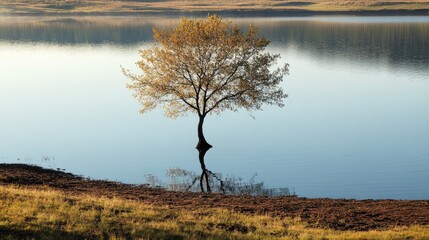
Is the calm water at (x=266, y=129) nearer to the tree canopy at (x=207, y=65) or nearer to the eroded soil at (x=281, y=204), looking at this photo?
the tree canopy at (x=207, y=65)

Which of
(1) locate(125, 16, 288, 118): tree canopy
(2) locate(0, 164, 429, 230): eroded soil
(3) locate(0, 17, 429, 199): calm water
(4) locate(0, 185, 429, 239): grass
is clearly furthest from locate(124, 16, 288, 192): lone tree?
(4) locate(0, 185, 429, 239): grass

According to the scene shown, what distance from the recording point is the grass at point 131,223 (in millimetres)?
17625

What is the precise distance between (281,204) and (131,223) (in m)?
10.4

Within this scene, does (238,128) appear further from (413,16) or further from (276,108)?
(413,16)

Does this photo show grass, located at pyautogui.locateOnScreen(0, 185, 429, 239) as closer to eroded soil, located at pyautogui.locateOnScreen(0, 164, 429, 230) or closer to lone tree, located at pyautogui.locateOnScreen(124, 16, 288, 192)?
eroded soil, located at pyautogui.locateOnScreen(0, 164, 429, 230)

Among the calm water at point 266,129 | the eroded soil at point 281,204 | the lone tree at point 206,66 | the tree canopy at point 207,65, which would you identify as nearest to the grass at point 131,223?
the eroded soil at point 281,204

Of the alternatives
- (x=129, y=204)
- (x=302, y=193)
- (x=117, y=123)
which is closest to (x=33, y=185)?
(x=129, y=204)

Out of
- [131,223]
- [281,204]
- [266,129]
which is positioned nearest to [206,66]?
[266,129]

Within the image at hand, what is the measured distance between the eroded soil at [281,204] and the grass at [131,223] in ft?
6.36

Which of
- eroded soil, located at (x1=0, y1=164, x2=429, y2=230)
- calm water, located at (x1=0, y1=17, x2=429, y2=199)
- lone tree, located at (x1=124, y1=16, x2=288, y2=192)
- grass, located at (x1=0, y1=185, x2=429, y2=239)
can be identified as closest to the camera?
grass, located at (x1=0, y1=185, x2=429, y2=239)

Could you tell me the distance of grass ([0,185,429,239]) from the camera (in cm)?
1762

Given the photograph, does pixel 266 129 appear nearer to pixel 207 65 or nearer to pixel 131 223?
pixel 207 65

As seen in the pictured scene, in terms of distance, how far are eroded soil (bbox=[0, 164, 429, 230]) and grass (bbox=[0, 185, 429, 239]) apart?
6.36ft

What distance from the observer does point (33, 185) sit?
3025 cm
